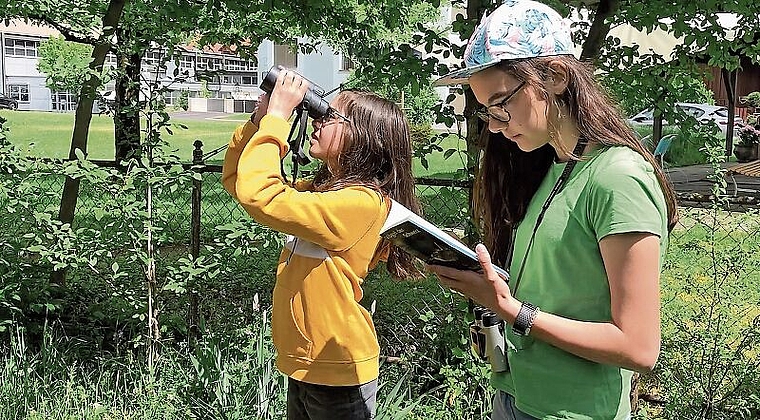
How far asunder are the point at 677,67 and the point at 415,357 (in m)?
1.83

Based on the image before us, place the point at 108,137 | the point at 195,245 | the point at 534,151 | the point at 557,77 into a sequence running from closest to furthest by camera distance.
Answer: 1. the point at 557,77
2. the point at 534,151
3. the point at 195,245
4. the point at 108,137

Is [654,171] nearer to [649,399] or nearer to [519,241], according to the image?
[519,241]

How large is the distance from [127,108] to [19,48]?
45.9 meters

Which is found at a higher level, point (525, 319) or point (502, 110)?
point (502, 110)

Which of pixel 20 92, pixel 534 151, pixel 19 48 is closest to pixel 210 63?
pixel 534 151

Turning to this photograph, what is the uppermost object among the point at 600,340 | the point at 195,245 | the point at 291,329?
the point at 600,340

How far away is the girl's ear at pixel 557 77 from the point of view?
1.52 metres

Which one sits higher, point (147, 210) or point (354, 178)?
point (354, 178)

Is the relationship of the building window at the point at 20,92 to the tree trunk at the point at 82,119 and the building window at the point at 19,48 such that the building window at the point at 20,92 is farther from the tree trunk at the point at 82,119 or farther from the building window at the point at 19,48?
the tree trunk at the point at 82,119

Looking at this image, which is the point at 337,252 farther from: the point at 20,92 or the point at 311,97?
the point at 20,92

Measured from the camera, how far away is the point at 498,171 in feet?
6.07

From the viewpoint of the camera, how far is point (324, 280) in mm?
2346

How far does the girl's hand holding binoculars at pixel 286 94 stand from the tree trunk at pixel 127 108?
1.76 metres

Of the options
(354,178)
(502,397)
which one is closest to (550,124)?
(502,397)
